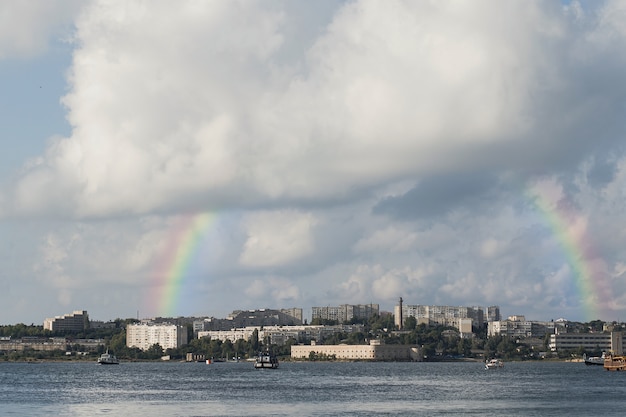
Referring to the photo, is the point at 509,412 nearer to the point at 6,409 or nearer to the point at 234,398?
the point at 234,398

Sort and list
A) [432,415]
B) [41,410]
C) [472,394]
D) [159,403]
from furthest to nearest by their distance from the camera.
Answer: [472,394], [159,403], [41,410], [432,415]

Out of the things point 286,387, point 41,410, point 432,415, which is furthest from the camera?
point 286,387

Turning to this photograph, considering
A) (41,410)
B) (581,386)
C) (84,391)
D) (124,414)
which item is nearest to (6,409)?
(41,410)

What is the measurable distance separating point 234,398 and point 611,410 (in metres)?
43.8

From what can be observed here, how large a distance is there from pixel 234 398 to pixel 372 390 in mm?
27964

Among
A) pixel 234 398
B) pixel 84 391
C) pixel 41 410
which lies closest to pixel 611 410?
pixel 234 398

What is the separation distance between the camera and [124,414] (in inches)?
4045

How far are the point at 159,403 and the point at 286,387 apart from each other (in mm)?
44354

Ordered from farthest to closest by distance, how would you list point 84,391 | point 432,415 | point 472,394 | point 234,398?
point 84,391
point 472,394
point 234,398
point 432,415

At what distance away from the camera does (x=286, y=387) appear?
159625 mm

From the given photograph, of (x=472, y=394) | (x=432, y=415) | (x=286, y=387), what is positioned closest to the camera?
(x=432, y=415)

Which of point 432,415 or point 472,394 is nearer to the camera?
point 432,415

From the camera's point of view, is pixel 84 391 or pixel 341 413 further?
pixel 84 391

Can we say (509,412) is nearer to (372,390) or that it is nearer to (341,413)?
(341,413)
